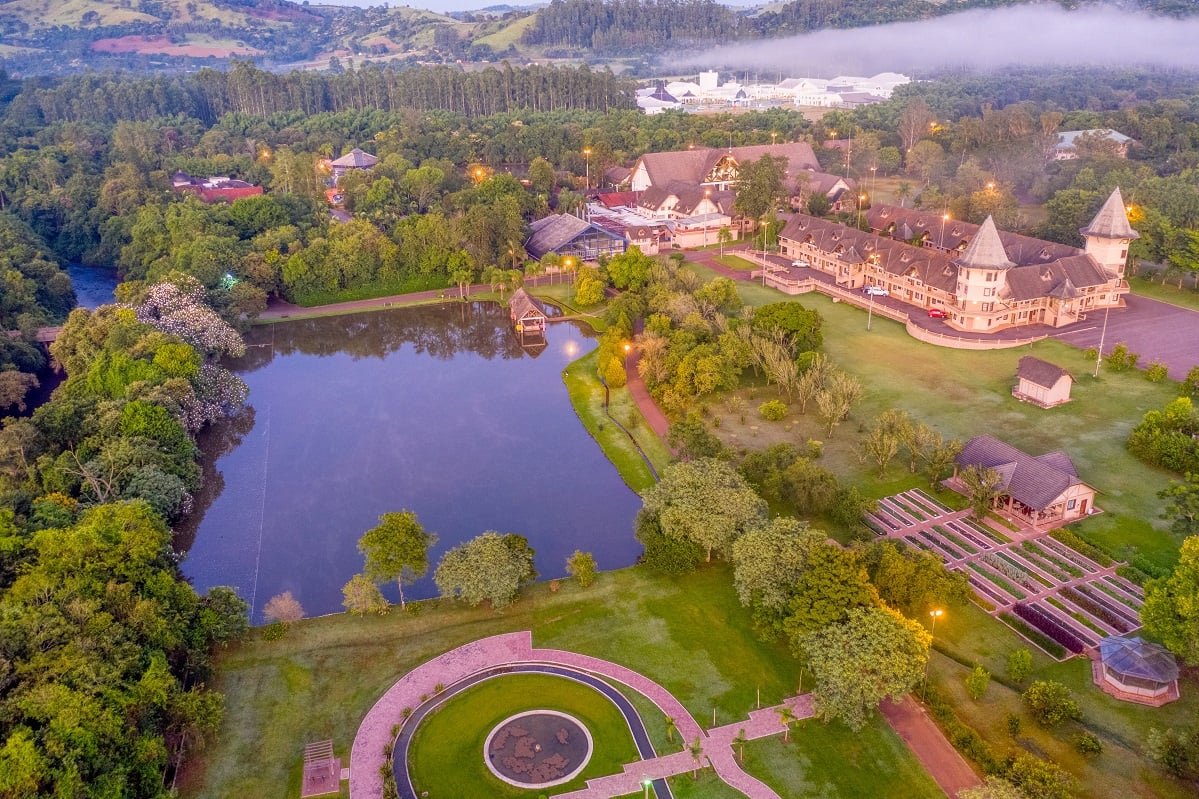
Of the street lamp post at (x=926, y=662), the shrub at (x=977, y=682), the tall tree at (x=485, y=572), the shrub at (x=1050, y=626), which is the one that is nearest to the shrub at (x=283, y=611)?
the tall tree at (x=485, y=572)

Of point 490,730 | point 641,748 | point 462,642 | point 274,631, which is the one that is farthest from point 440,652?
point 641,748

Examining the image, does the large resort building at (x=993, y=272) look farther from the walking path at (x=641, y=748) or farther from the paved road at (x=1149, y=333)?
the walking path at (x=641, y=748)

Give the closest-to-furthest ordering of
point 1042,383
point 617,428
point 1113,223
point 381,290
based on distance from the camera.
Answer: point 1042,383
point 617,428
point 1113,223
point 381,290

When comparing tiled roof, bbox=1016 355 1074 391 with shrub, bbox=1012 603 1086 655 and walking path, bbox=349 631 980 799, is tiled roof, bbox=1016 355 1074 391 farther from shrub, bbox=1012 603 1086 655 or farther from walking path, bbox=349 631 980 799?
walking path, bbox=349 631 980 799

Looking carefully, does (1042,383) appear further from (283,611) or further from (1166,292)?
(283,611)

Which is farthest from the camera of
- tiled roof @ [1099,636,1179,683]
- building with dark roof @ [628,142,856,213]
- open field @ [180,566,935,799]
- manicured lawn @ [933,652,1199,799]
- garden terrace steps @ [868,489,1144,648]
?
building with dark roof @ [628,142,856,213]

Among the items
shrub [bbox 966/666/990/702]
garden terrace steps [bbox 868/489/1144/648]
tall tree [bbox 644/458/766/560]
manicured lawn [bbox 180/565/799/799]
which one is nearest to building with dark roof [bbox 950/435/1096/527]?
garden terrace steps [bbox 868/489/1144/648]
